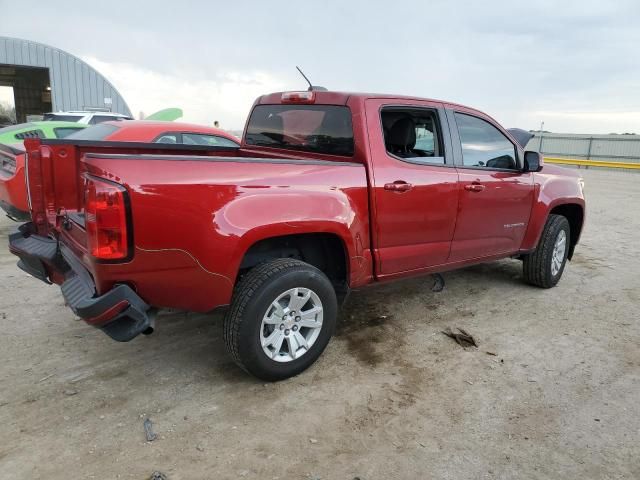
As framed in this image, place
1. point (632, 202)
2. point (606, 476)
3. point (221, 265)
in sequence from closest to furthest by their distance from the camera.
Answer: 1. point (606, 476)
2. point (221, 265)
3. point (632, 202)

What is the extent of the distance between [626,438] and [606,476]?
0.41 meters

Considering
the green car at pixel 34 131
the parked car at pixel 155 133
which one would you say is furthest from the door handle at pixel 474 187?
the green car at pixel 34 131

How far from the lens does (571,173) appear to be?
207 inches

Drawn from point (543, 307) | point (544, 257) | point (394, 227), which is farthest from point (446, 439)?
point (544, 257)

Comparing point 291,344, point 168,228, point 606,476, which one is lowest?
point 606,476

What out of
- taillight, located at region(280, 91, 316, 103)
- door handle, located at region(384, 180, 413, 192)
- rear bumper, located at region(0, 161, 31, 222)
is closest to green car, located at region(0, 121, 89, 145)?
rear bumper, located at region(0, 161, 31, 222)

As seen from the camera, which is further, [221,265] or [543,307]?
[543,307]

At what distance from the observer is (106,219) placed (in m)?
2.40

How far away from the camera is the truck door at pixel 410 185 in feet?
11.3

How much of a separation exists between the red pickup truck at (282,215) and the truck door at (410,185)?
1 centimetres

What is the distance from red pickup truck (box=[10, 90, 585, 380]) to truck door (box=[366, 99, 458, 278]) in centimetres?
1

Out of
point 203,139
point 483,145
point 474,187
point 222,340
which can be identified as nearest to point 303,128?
point 474,187

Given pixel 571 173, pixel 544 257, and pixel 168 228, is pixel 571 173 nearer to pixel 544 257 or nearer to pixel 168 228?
pixel 544 257

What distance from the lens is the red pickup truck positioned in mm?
2504
